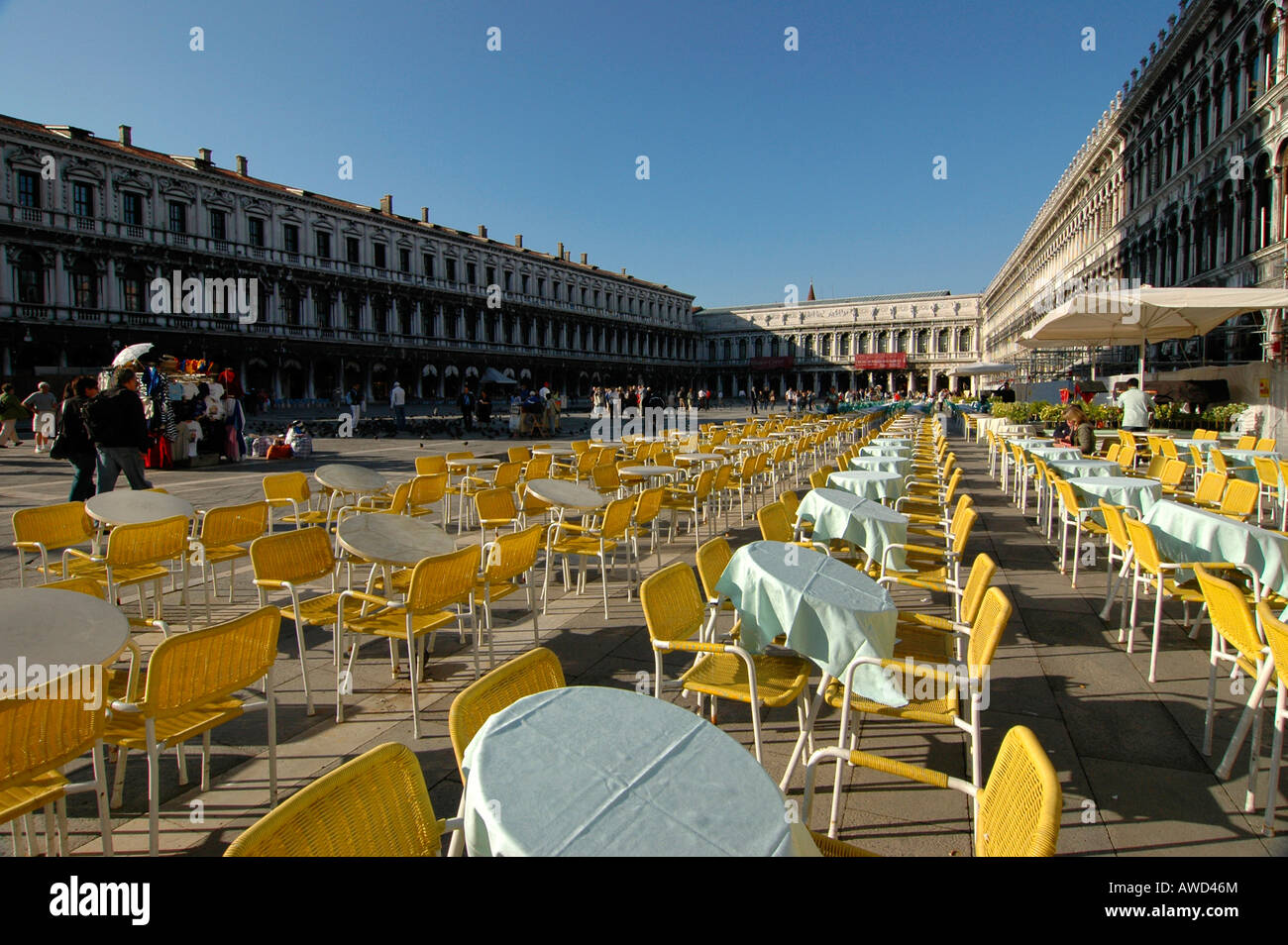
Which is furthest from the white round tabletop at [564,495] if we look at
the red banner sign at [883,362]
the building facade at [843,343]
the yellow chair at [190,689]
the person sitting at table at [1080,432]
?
the red banner sign at [883,362]

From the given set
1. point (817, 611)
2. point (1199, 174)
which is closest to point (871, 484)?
point (817, 611)

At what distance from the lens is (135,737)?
8.11 feet

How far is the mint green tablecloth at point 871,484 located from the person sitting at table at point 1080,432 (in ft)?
12.1

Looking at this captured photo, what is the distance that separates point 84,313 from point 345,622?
112 feet

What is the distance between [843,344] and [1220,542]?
84046 mm

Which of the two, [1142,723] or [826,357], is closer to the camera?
[1142,723]

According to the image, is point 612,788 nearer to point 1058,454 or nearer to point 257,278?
point 1058,454

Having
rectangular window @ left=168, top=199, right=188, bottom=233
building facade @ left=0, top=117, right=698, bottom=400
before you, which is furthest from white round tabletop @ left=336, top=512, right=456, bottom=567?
rectangular window @ left=168, top=199, right=188, bottom=233

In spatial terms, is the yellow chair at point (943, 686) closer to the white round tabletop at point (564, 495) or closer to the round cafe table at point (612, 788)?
the round cafe table at point (612, 788)
